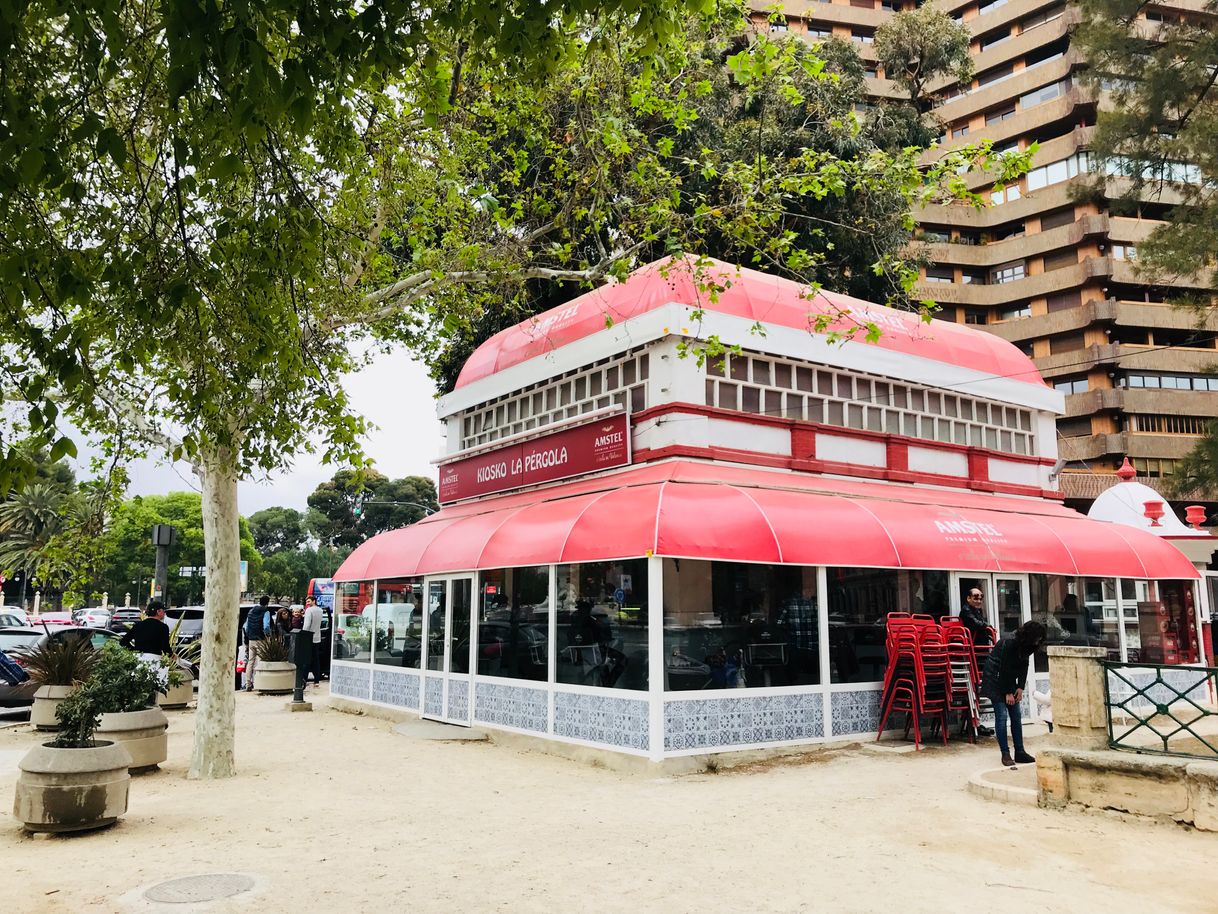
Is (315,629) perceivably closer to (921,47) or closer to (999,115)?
(921,47)

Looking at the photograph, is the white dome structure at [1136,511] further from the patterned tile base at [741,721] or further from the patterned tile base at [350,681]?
the patterned tile base at [350,681]

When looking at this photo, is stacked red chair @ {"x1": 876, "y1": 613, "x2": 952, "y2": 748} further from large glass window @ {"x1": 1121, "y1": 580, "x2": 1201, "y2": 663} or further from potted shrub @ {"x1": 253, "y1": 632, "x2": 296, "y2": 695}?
potted shrub @ {"x1": 253, "y1": 632, "x2": 296, "y2": 695}

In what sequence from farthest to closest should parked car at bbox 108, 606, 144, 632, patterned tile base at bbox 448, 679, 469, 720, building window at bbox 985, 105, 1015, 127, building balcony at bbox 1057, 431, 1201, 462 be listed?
building window at bbox 985, 105, 1015, 127 < building balcony at bbox 1057, 431, 1201, 462 < parked car at bbox 108, 606, 144, 632 < patterned tile base at bbox 448, 679, 469, 720

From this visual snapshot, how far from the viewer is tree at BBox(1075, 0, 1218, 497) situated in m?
21.4

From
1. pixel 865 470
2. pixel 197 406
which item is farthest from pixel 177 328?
pixel 865 470

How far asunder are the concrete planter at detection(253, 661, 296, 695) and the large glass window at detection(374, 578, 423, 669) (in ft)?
14.7

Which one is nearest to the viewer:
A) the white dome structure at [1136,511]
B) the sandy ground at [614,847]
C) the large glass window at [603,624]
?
the sandy ground at [614,847]

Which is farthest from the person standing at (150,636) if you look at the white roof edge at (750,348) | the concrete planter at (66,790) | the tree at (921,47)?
the tree at (921,47)

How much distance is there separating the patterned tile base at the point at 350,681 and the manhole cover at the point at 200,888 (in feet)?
33.1

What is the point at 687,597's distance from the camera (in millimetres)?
10742

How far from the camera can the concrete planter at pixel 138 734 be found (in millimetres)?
10016

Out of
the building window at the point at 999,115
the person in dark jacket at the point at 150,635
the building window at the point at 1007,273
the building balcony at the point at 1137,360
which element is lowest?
the person in dark jacket at the point at 150,635

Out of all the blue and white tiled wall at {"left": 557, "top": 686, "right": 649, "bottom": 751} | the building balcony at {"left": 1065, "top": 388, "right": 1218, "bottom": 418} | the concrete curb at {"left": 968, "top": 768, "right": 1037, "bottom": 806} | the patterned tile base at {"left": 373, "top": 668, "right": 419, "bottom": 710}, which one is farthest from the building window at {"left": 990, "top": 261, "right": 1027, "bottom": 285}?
the concrete curb at {"left": 968, "top": 768, "right": 1037, "bottom": 806}

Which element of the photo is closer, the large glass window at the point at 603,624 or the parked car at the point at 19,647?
the large glass window at the point at 603,624
